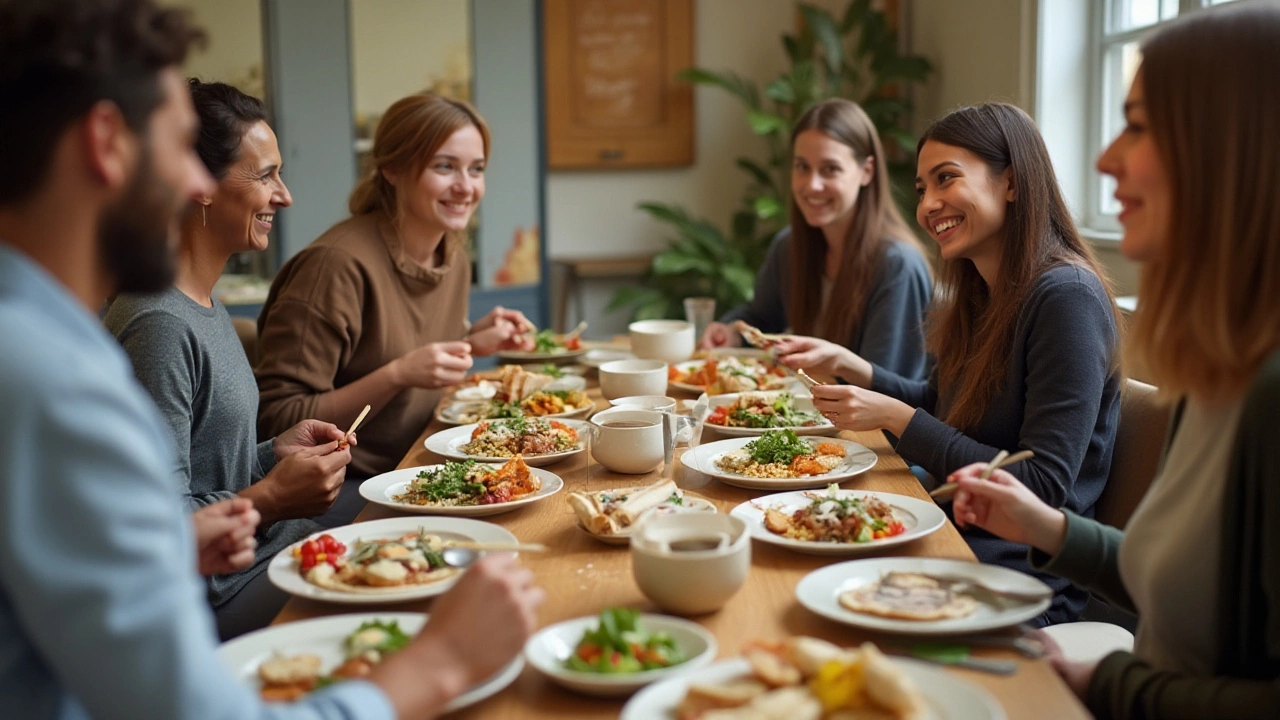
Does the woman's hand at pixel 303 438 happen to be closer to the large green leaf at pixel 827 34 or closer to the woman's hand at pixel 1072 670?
the woman's hand at pixel 1072 670

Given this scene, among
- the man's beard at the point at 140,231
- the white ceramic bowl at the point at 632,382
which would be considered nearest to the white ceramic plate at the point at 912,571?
the man's beard at the point at 140,231

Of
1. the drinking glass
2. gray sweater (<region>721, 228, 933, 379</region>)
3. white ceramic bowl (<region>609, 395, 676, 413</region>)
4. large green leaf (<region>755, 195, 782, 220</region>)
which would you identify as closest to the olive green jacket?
white ceramic bowl (<region>609, 395, 676, 413</region>)

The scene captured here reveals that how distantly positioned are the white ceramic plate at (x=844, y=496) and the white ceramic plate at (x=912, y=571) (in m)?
0.04

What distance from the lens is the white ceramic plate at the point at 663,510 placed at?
154cm

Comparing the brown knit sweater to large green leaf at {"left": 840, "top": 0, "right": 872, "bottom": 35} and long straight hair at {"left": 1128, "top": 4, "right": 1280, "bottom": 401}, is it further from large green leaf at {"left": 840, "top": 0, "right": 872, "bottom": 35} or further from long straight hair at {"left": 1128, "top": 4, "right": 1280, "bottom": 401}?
large green leaf at {"left": 840, "top": 0, "right": 872, "bottom": 35}

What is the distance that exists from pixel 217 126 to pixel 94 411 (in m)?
1.41

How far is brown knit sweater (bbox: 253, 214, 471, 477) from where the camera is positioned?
8.60 feet

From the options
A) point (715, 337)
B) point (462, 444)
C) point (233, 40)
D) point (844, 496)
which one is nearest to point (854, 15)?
point (715, 337)

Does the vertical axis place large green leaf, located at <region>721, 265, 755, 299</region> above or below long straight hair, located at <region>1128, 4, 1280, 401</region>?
below

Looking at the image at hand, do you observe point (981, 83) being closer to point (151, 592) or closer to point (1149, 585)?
point (1149, 585)

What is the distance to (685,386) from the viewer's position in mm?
2732

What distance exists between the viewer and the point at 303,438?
216 centimetres

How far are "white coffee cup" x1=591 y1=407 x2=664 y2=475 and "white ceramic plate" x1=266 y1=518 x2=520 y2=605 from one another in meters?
0.37

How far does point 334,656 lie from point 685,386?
162 centimetres
